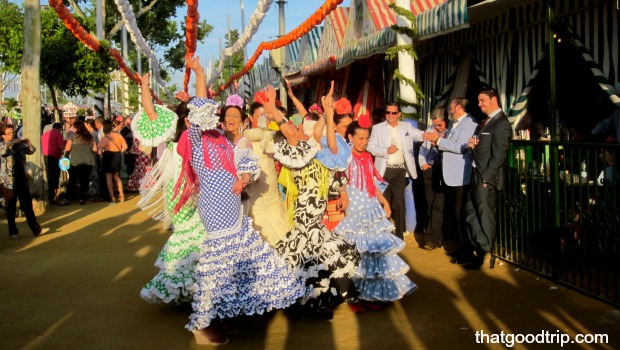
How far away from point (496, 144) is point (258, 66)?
752 inches

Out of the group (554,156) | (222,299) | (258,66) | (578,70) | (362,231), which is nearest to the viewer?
(222,299)

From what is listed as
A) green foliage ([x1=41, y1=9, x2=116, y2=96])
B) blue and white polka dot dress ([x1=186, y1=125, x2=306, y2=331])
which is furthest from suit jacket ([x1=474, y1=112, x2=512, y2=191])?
green foliage ([x1=41, y1=9, x2=116, y2=96])

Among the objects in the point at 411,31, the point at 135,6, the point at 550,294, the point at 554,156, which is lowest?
the point at 550,294

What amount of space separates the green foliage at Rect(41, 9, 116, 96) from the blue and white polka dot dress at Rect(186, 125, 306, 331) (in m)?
16.7

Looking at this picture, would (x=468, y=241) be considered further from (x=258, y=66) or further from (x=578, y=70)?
(x=258, y=66)

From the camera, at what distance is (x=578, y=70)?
371 inches

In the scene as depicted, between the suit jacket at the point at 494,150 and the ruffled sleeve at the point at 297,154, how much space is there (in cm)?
220

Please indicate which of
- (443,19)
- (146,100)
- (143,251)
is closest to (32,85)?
(143,251)

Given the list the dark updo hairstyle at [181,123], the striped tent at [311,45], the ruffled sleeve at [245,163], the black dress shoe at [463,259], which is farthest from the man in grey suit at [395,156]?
the striped tent at [311,45]

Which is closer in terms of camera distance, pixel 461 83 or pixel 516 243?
pixel 516 243

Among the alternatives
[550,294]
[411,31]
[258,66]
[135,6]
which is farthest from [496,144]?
[135,6]

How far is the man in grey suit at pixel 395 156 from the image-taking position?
9305 millimetres

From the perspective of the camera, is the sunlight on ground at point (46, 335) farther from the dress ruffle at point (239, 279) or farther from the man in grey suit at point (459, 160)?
the man in grey suit at point (459, 160)

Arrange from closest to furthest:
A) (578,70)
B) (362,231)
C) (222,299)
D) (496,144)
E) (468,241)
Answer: (222,299)
(362,231)
(496,144)
(468,241)
(578,70)
